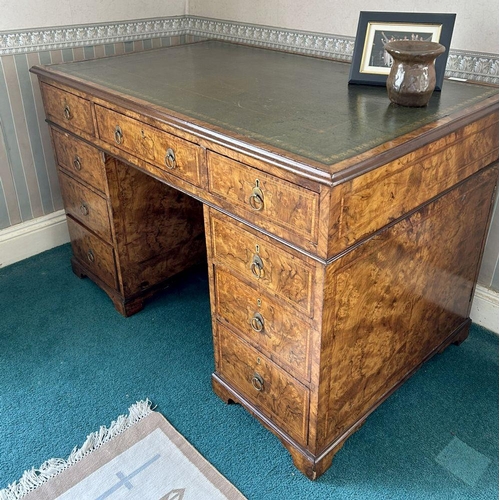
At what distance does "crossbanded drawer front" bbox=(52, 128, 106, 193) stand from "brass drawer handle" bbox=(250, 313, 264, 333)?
72 cm

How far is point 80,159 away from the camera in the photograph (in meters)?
1.75

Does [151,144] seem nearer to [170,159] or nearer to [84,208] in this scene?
[170,159]

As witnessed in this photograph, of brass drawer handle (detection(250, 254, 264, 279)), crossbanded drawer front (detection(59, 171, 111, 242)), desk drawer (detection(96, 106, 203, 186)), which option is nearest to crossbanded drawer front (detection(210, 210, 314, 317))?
brass drawer handle (detection(250, 254, 264, 279))

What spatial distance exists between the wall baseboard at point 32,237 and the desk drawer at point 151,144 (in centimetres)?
85

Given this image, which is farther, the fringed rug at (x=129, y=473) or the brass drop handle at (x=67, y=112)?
the brass drop handle at (x=67, y=112)

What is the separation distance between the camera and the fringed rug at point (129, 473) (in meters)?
1.29

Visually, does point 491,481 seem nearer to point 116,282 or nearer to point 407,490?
point 407,490

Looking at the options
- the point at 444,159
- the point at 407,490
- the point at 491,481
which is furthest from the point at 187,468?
the point at 444,159

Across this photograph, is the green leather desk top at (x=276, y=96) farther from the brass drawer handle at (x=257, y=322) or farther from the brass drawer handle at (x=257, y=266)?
the brass drawer handle at (x=257, y=322)

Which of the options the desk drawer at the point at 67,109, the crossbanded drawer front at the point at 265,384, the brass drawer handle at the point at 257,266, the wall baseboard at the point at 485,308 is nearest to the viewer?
the brass drawer handle at the point at 257,266

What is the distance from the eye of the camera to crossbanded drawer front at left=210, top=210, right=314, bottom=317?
1.10 meters

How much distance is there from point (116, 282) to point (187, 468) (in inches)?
30.0

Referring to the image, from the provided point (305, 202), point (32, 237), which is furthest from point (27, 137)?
point (305, 202)

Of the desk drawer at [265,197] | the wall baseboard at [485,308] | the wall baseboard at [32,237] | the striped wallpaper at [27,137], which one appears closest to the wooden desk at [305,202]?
the desk drawer at [265,197]
